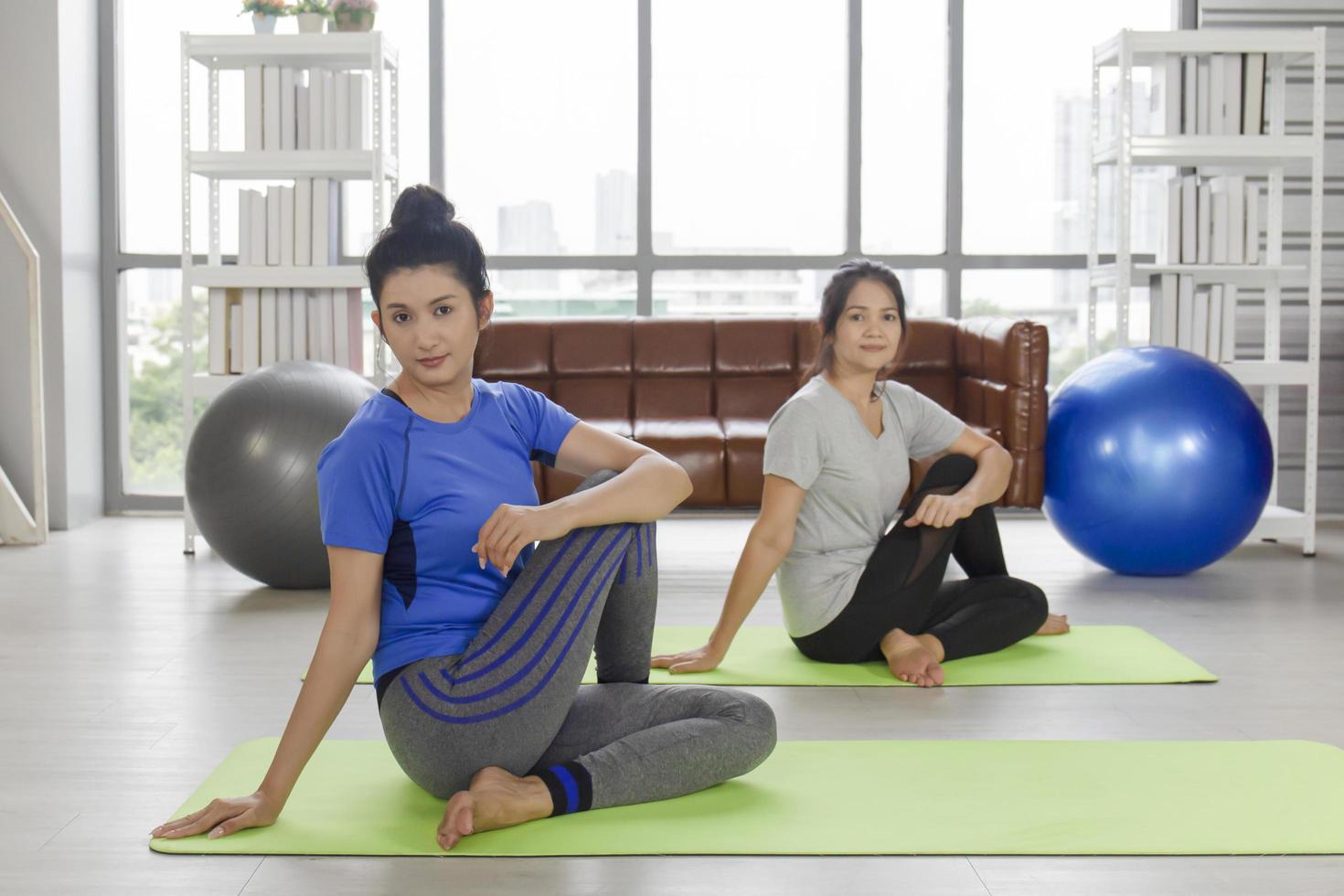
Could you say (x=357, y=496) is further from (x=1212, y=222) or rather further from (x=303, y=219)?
(x=1212, y=222)

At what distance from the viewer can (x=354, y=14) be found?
4707 mm

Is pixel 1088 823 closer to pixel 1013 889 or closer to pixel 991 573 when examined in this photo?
pixel 1013 889

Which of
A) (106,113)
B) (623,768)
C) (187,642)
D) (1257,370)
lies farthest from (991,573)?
(106,113)

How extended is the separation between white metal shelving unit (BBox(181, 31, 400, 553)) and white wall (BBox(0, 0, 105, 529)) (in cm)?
77

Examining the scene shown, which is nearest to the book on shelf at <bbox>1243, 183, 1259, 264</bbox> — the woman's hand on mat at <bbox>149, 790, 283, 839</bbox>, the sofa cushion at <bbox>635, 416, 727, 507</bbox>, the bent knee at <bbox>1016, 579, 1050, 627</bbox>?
the sofa cushion at <bbox>635, 416, 727, 507</bbox>

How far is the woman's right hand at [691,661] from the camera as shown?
289 cm

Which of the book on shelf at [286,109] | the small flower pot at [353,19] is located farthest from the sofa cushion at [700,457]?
the small flower pot at [353,19]

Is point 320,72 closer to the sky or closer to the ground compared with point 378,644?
closer to the sky

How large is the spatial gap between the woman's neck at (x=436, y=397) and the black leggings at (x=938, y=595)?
1.17m

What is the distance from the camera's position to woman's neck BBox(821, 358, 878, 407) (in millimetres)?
2918

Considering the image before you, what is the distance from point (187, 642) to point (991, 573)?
72.5 inches

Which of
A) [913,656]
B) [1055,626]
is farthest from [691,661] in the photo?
[1055,626]

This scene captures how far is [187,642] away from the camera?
329 cm

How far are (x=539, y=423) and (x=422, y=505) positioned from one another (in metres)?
0.26
